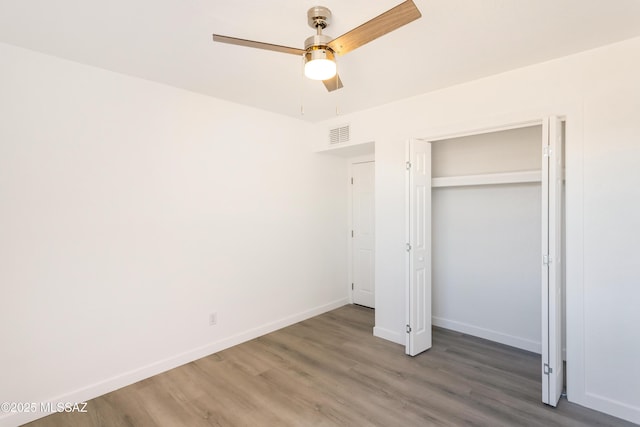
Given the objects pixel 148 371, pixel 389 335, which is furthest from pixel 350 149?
pixel 148 371

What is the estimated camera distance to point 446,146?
3896mm

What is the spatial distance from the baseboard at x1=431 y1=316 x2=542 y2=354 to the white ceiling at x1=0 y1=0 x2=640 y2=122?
2.73m

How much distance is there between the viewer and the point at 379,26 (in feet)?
5.52

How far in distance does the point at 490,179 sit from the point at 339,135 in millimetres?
1826

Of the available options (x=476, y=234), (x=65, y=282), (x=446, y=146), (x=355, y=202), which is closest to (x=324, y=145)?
(x=355, y=202)

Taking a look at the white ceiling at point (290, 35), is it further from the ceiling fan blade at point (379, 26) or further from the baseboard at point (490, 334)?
the baseboard at point (490, 334)

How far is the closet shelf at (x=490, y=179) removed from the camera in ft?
10.5

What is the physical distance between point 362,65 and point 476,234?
2342 mm

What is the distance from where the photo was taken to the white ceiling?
1922mm

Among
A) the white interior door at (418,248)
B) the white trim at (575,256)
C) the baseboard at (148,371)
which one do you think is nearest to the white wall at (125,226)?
the baseboard at (148,371)

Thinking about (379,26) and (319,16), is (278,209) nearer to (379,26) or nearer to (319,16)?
(319,16)

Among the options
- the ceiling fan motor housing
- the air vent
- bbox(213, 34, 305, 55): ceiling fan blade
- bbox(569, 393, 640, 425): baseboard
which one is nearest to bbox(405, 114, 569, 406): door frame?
bbox(569, 393, 640, 425): baseboard

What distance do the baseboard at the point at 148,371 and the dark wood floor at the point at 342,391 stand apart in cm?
6

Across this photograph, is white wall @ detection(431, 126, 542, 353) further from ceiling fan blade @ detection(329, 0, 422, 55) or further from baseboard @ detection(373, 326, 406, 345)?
ceiling fan blade @ detection(329, 0, 422, 55)
